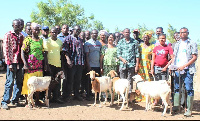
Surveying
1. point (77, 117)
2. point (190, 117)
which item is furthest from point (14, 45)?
point (190, 117)

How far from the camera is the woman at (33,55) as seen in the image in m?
6.76

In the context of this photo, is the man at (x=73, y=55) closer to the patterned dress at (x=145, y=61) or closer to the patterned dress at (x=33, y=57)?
the patterned dress at (x=33, y=57)

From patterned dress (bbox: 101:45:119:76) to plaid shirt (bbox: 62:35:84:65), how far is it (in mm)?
846

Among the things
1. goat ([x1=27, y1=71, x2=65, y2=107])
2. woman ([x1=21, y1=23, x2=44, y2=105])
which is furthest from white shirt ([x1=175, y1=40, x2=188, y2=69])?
woman ([x1=21, y1=23, x2=44, y2=105])

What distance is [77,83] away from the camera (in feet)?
26.8

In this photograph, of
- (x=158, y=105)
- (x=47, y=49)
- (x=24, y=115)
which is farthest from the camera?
(x=158, y=105)

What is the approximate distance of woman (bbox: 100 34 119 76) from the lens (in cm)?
814

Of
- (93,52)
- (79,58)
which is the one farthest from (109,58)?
(79,58)

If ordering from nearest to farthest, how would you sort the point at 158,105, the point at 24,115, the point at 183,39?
the point at 24,115, the point at 183,39, the point at 158,105

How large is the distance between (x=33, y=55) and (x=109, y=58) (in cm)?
257

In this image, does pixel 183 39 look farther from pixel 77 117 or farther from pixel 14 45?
pixel 14 45

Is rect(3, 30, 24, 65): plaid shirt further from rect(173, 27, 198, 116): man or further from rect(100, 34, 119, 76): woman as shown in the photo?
rect(173, 27, 198, 116): man

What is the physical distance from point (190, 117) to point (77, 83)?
3.71 meters

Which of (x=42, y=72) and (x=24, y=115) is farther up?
(x=42, y=72)
